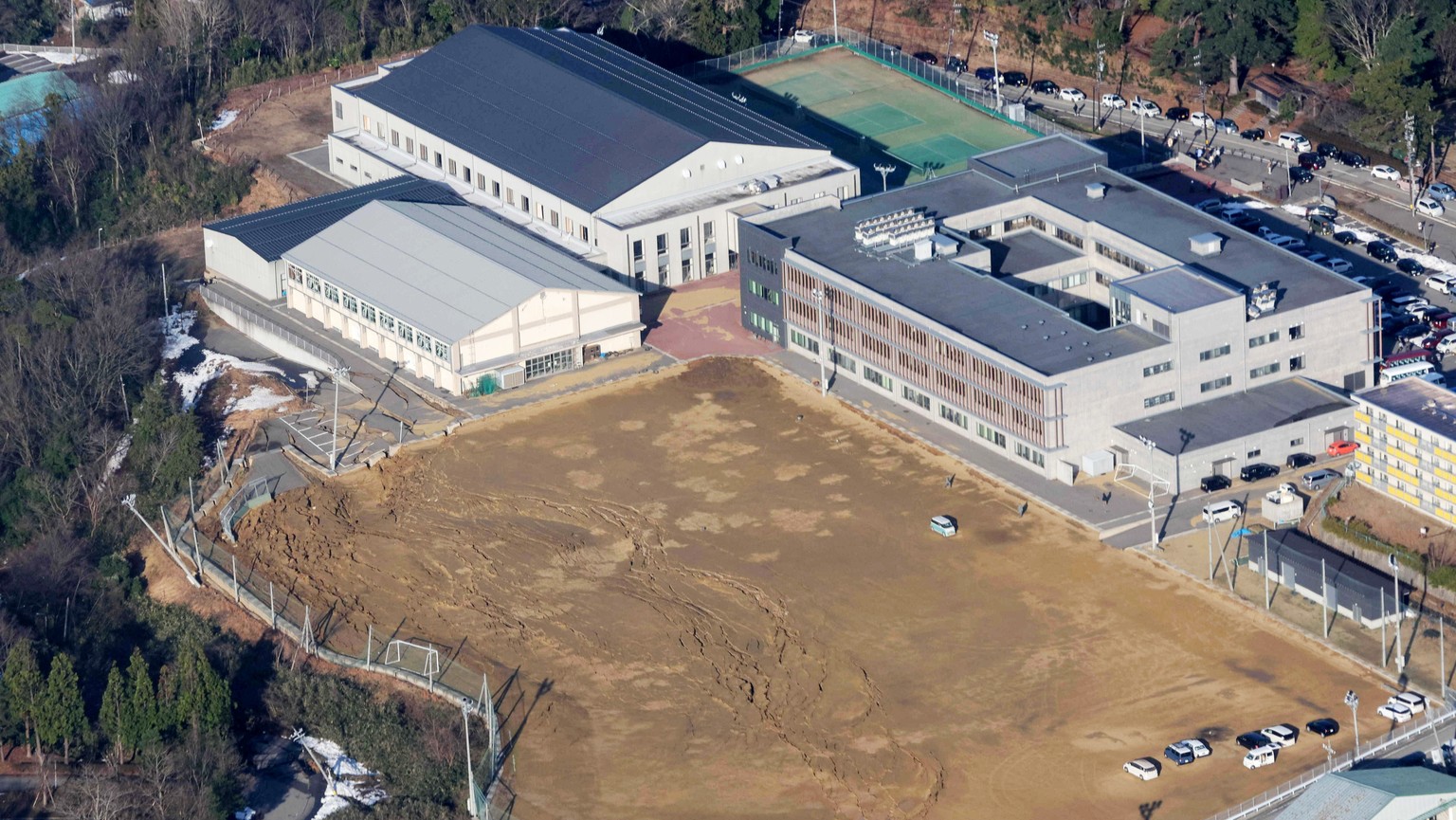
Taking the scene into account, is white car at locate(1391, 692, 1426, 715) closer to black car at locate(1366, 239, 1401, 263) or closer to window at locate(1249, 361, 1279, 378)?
window at locate(1249, 361, 1279, 378)

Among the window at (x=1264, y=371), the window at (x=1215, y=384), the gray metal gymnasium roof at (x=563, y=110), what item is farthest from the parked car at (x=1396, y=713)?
the gray metal gymnasium roof at (x=563, y=110)

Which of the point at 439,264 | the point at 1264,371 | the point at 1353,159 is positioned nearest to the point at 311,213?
the point at 439,264

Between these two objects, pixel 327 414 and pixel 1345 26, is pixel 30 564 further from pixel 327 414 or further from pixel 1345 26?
pixel 1345 26

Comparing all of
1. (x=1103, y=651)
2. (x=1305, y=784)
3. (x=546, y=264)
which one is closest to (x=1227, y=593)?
(x=1103, y=651)

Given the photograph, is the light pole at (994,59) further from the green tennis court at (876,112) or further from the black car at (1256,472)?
the black car at (1256,472)

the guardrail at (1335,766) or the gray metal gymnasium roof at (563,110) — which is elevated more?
the gray metal gymnasium roof at (563,110)

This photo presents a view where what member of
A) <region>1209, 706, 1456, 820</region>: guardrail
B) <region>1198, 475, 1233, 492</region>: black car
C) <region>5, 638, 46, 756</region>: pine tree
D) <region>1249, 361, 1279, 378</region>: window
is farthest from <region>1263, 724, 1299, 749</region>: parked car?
<region>5, 638, 46, 756</region>: pine tree
